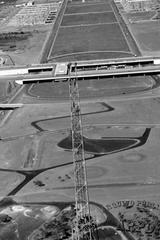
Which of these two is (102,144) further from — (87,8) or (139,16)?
(87,8)

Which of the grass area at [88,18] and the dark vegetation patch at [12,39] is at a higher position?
the grass area at [88,18]

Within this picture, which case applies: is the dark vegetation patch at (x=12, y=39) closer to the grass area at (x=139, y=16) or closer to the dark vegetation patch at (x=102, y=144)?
the grass area at (x=139, y=16)

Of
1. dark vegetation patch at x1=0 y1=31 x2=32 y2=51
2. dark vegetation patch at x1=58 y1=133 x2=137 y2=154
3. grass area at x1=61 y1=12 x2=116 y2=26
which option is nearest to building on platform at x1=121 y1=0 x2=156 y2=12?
grass area at x1=61 y1=12 x2=116 y2=26

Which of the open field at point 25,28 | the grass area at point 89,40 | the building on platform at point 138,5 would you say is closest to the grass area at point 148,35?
the grass area at point 89,40

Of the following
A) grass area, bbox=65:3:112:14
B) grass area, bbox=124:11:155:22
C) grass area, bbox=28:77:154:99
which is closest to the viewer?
grass area, bbox=28:77:154:99

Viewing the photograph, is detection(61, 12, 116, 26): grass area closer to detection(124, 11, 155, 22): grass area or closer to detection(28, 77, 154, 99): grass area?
detection(124, 11, 155, 22): grass area

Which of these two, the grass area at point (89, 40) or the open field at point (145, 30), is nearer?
the open field at point (145, 30)

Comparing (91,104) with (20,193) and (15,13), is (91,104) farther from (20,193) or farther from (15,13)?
(15,13)

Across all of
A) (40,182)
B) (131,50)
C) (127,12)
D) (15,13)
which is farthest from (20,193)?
(15,13)
